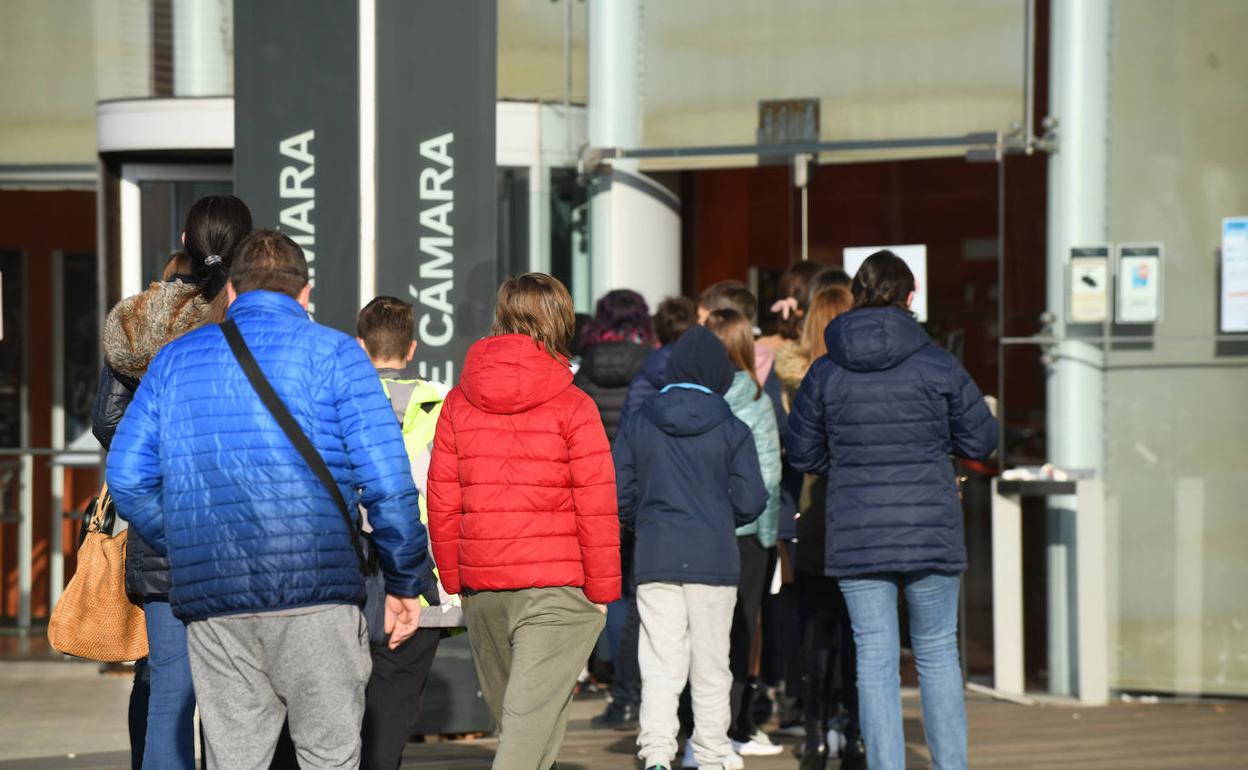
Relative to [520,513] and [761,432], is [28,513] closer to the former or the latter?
[761,432]

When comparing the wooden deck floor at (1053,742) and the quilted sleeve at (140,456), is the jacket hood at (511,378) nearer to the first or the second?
the quilted sleeve at (140,456)

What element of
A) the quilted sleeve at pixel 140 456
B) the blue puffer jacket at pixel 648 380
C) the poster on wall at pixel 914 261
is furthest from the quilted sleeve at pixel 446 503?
the poster on wall at pixel 914 261

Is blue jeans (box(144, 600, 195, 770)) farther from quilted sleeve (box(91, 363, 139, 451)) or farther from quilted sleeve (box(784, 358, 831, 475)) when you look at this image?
quilted sleeve (box(784, 358, 831, 475))

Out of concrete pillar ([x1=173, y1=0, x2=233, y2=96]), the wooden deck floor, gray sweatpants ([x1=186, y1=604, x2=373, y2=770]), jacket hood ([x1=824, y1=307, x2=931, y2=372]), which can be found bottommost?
the wooden deck floor

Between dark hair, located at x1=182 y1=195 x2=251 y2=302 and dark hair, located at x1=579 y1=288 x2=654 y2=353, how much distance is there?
111 inches

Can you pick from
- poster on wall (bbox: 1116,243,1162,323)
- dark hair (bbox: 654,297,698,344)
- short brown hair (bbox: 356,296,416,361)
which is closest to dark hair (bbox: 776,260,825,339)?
dark hair (bbox: 654,297,698,344)

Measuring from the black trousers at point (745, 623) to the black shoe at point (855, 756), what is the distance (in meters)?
0.63

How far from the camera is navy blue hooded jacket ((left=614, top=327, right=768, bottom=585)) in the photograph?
6191 mm

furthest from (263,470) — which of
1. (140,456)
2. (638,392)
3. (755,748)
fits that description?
(755,748)

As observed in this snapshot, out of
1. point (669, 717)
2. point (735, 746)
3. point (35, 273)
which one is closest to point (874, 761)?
point (669, 717)

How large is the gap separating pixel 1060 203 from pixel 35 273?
17.8 ft

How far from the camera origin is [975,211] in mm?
8727

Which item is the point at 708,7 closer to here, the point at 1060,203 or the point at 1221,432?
the point at 1060,203

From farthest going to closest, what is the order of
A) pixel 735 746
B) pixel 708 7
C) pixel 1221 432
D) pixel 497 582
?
pixel 708 7 < pixel 1221 432 < pixel 735 746 < pixel 497 582
